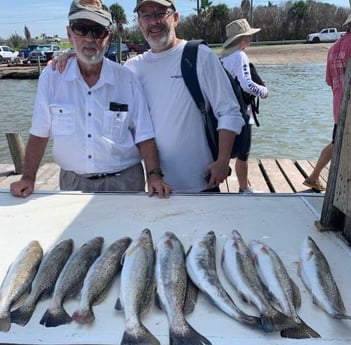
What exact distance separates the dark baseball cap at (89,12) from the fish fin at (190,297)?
1696 mm

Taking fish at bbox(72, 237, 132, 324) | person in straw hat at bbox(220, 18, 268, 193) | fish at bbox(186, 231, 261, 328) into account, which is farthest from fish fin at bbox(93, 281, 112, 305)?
person in straw hat at bbox(220, 18, 268, 193)

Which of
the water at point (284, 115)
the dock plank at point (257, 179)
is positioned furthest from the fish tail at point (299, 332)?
the water at point (284, 115)

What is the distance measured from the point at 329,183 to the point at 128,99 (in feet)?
4.42

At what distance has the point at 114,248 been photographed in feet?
6.56

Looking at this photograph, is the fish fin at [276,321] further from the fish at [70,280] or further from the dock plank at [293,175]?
the dock plank at [293,175]

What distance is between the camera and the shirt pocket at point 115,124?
114 inches

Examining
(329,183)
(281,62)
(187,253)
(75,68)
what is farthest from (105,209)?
(281,62)

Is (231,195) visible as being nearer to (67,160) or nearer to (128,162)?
(128,162)

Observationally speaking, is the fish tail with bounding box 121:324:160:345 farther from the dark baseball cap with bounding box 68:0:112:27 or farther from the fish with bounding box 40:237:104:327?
the dark baseball cap with bounding box 68:0:112:27

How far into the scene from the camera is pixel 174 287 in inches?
67.7

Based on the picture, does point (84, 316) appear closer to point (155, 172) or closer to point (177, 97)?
point (155, 172)

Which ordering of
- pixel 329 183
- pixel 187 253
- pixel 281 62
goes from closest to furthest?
pixel 187 253
pixel 329 183
pixel 281 62

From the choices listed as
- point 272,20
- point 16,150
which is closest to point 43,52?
point 272,20

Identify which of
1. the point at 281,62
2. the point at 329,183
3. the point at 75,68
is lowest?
the point at 281,62
